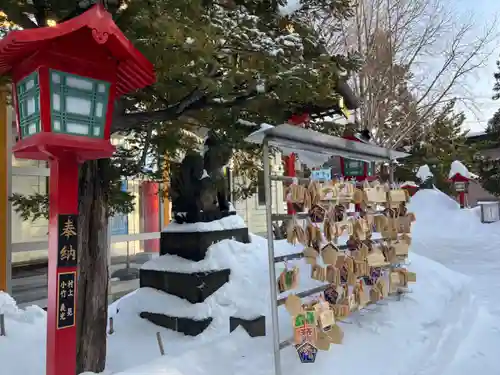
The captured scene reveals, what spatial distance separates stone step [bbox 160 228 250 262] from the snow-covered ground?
146 mm

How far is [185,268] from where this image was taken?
22.3ft

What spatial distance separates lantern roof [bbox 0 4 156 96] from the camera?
2576 millimetres

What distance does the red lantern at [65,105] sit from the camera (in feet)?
8.86

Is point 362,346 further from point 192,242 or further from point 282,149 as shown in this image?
point 192,242

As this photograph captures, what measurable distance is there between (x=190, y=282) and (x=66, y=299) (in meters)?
3.68

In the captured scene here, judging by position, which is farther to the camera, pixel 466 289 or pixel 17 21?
pixel 466 289

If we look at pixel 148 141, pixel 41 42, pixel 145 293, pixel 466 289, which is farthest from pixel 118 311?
pixel 466 289

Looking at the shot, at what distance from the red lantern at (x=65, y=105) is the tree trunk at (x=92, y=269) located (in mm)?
997


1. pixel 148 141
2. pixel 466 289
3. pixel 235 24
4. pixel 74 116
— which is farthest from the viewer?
pixel 466 289

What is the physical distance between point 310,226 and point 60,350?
7.71 ft

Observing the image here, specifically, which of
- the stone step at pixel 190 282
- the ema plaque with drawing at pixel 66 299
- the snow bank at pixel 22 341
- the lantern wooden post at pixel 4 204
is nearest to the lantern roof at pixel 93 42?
the ema plaque with drawing at pixel 66 299

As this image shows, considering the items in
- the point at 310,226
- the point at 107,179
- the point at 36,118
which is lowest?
the point at 310,226

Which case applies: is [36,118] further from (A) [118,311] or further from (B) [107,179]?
(A) [118,311]

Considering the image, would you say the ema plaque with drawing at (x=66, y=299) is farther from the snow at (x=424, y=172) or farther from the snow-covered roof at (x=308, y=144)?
the snow at (x=424, y=172)
